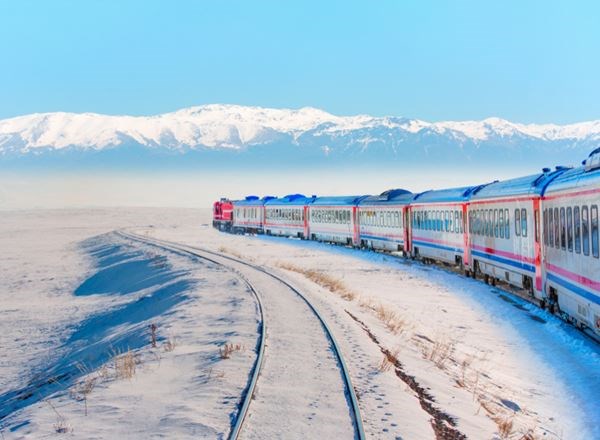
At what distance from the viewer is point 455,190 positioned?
106 ft

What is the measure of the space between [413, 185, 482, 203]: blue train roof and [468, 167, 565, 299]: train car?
1144 millimetres

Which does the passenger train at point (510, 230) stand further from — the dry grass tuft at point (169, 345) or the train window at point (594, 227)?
the dry grass tuft at point (169, 345)

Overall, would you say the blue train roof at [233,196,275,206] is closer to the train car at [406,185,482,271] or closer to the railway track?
the train car at [406,185,482,271]

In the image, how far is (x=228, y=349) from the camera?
13.3m

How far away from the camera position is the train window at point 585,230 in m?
14.0

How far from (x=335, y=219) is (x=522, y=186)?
32920 mm

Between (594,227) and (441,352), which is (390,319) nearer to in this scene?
(441,352)

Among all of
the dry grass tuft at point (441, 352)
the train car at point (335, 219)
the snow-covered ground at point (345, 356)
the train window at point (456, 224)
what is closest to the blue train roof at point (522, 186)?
the train window at point (456, 224)

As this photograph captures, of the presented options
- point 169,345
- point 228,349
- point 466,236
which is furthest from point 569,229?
point 466,236

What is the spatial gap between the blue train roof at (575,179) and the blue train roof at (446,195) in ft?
36.9

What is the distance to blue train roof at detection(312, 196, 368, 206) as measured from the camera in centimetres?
5047

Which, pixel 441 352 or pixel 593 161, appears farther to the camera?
pixel 441 352

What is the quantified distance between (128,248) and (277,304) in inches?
1378

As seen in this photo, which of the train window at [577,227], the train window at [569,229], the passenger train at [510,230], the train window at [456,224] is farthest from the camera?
the train window at [456,224]
